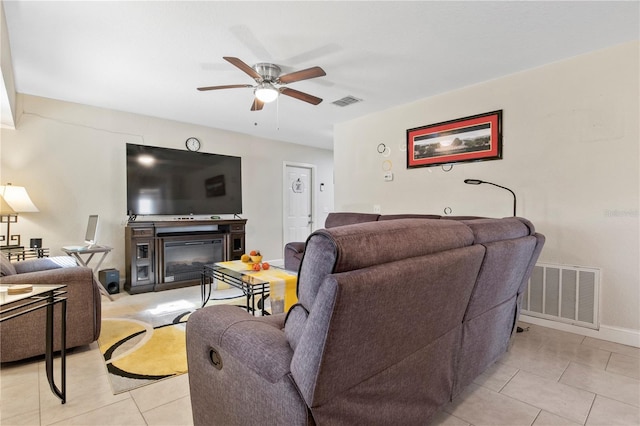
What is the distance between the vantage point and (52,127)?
3896 mm

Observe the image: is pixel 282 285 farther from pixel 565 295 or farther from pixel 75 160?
pixel 75 160

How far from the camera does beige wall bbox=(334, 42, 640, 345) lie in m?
2.60

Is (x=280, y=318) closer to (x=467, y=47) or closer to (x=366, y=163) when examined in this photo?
(x=467, y=47)

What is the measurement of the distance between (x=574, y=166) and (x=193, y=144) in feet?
16.0

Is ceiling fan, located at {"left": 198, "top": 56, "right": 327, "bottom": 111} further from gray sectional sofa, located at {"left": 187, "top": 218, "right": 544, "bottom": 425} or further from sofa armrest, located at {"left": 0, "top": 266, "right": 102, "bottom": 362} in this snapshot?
gray sectional sofa, located at {"left": 187, "top": 218, "right": 544, "bottom": 425}

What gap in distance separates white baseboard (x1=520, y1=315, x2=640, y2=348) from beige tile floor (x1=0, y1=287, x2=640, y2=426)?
7.8 inches

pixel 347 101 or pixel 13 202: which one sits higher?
pixel 347 101

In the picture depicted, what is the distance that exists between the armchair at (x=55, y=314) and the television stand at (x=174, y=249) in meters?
1.56

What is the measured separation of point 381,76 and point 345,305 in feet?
9.99

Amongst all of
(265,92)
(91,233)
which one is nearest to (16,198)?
(91,233)

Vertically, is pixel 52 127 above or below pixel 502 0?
below

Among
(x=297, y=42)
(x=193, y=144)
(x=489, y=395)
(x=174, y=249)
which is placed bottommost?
(x=489, y=395)

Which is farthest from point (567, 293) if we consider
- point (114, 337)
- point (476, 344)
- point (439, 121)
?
point (114, 337)

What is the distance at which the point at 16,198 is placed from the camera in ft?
10.8
